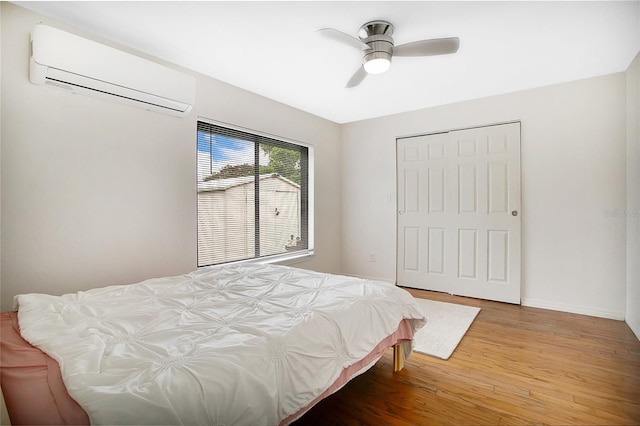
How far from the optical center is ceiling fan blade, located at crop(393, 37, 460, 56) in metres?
2.00

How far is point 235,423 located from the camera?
0.92 meters

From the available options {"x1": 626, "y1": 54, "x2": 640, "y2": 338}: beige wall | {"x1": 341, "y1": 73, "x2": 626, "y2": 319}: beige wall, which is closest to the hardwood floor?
{"x1": 626, "y1": 54, "x2": 640, "y2": 338}: beige wall

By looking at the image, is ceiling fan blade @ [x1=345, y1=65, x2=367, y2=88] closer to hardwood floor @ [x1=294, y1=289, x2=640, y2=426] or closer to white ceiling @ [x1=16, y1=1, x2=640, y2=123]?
white ceiling @ [x1=16, y1=1, x2=640, y2=123]

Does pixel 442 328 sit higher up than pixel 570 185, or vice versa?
pixel 570 185

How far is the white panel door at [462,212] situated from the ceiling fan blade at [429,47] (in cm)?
186

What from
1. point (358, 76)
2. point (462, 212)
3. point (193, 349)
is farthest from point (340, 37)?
point (462, 212)

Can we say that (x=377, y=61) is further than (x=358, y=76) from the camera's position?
No

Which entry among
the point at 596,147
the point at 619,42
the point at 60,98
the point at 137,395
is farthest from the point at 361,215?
the point at 137,395

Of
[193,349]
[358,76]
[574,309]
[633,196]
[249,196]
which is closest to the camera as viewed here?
[193,349]

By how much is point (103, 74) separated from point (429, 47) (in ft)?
7.18

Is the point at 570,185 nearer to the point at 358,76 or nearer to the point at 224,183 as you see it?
the point at 358,76

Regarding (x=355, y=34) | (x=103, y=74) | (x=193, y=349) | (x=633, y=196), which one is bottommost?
(x=193, y=349)

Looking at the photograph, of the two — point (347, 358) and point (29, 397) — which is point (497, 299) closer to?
point (347, 358)

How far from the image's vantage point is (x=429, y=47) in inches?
81.7
